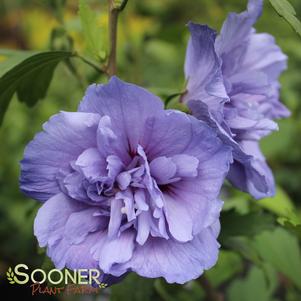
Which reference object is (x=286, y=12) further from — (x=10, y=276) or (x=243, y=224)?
(x=10, y=276)

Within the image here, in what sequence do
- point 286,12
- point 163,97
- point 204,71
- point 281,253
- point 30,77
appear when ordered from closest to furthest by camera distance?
1. point 286,12
2. point 204,71
3. point 30,77
4. point 163,97
5. point 281,253

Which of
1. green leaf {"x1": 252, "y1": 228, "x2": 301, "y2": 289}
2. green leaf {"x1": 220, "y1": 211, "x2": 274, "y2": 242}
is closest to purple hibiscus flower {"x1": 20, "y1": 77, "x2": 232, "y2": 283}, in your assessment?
green leaf {"x1": 220, "y1": 211, "x2": 274, "y2": 242}

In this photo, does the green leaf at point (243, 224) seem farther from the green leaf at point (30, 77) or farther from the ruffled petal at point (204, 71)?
the green leaf at point (30, 77)

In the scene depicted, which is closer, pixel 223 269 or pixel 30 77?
pixel 30 77

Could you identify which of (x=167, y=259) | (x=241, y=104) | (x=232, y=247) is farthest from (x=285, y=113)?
(x=167, y=259)

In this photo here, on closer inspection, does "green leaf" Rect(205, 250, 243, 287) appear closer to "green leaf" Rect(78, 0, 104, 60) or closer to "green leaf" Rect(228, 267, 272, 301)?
"green leaf" Rect(228, 267, 272, 301)

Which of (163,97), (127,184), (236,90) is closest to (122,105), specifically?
(127,184)
